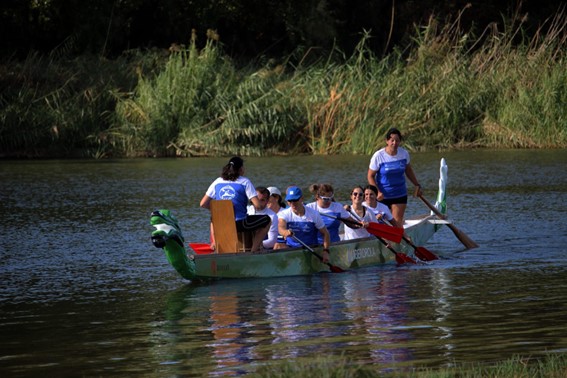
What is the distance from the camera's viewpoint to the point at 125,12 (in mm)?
43750

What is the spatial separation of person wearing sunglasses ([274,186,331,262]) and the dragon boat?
0.16 meters

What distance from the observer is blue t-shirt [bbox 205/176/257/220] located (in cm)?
1459

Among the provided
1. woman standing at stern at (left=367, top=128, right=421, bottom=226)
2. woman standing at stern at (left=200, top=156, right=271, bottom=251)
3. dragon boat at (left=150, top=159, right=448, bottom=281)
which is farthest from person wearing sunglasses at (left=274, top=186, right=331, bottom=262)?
woman standing at stern at (left=367, top=128, right=421, bottom=226)

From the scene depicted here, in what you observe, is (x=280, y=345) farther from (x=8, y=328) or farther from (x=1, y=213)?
(x=1, y=213)

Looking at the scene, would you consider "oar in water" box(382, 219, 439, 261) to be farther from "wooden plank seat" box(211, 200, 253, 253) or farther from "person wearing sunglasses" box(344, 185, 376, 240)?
"wooden plank seat" box(211, 200, 253, 253)

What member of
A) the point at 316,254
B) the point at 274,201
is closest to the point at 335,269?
the point at 316,254

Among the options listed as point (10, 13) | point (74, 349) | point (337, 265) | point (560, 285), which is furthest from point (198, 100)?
point (74, 349)

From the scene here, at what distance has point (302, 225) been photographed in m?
15.3

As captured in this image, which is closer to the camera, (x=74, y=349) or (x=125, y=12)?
(x=74, y=349)

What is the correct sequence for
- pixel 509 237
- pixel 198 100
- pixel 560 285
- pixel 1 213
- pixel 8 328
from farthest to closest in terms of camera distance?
pixel 198 100
pixel 1 213
pixel 509 237
pixel 560 285
pixel 8 328

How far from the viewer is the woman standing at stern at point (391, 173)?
55.8 ft

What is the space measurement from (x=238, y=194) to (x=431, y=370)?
580cm

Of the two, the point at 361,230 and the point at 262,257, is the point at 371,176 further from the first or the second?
the point at 262,257

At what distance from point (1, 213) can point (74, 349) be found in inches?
499
